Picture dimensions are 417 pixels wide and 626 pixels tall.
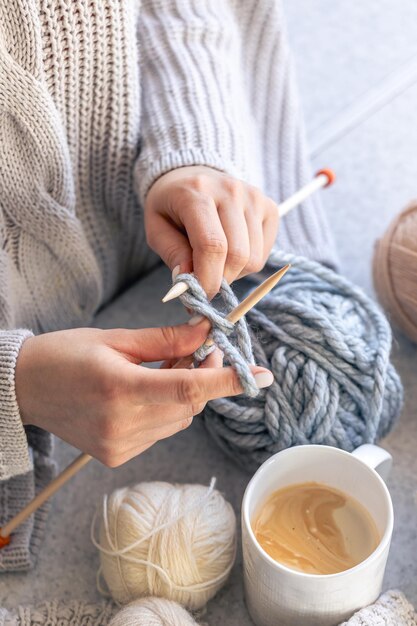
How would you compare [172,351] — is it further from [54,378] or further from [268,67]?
[268,67]

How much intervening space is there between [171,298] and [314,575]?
0.86 feet

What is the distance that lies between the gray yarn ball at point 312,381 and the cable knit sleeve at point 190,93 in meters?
0.18

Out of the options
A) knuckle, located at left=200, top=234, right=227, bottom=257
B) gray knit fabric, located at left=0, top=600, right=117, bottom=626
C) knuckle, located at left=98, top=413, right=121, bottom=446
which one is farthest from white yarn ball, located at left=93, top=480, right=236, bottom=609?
knuckle, located at left=200, top=234, right=227, bottom=257

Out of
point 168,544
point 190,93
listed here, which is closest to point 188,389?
point 168,544

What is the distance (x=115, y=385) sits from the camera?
0.61 meters

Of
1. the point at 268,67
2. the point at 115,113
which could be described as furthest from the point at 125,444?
the point at 268,67

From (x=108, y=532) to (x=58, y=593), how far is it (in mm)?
102

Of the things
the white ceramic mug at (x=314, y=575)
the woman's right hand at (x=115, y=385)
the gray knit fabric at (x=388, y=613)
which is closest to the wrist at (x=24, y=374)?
the woman's right hand at (x=115, y=385)

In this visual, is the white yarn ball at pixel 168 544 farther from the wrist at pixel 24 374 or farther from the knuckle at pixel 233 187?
the knuckle at pixel 233 187

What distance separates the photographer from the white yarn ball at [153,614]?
680 millimetres

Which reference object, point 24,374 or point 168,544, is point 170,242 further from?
point 168,544

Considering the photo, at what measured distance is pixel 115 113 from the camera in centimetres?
85

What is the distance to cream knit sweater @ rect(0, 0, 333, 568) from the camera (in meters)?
0.76

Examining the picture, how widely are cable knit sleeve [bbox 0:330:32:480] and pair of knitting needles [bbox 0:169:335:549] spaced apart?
0.12ft
